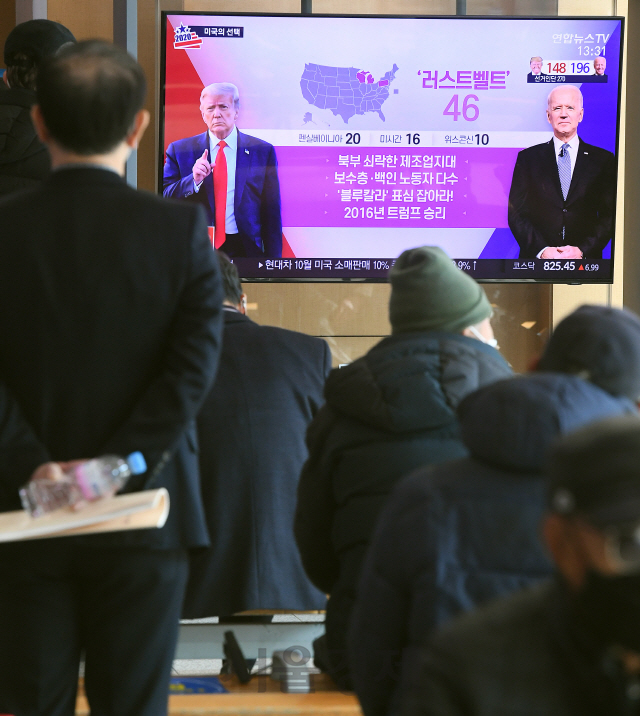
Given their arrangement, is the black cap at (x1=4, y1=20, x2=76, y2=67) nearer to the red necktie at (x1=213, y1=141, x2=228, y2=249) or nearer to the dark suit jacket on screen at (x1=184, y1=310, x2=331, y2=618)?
the red necktie at (x1=213, y1=141, x2=228, y2=249)

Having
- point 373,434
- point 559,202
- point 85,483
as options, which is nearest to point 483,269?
point 559,202

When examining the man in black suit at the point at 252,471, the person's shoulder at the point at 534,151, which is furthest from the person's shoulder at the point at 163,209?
the person's shoulder at the point at 534,151

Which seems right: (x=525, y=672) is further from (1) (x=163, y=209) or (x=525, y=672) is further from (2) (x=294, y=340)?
(2) (x=294, y=340)

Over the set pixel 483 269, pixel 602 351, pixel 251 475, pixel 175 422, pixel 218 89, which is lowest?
pixel 251 475

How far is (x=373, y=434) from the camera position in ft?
6.43

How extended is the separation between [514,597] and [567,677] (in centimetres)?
9

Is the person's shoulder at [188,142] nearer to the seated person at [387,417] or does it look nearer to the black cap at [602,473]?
the seated person at [387,417]

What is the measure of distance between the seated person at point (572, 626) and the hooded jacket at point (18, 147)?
101 inches

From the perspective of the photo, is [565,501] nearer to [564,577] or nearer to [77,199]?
[564,577]

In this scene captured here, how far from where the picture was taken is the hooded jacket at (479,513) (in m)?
1.33

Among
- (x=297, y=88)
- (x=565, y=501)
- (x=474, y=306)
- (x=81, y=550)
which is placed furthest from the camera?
(x=297, y=88)

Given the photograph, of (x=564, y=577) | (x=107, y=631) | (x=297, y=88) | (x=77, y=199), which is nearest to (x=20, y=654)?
(x=107, y=631)

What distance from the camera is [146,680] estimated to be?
1.56m

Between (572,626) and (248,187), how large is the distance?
3515 millimetres
